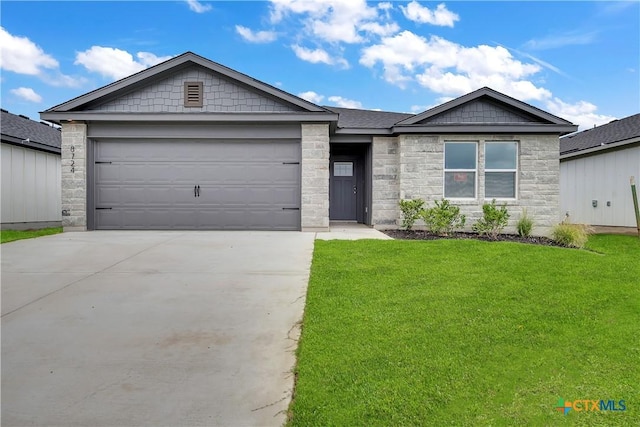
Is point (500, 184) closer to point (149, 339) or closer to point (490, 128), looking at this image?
point (490, 128)

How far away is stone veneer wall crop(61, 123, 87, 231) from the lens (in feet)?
33.8

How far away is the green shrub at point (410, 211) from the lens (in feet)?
34.9

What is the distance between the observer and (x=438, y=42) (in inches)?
635

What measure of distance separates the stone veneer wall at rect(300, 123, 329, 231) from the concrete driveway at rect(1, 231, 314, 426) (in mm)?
4031

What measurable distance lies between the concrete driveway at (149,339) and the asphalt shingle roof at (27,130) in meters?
8.86

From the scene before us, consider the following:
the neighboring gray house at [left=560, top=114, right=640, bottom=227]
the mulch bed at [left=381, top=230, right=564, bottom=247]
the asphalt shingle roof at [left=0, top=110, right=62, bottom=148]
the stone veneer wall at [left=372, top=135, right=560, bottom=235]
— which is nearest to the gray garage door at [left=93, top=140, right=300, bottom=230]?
the mulch bed at [left=381, top=230, right=564, bottom=247]

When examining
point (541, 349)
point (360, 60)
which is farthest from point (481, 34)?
point (541, 349)

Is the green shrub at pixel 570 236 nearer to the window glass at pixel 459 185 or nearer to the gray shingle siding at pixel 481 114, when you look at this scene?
the window glass at pixel 459 185

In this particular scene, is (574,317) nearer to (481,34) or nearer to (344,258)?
(344,258)

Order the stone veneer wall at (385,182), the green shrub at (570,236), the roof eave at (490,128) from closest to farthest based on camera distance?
the green shrub at (570,236)
the roof eave at (490,128)
the stone veneer wall at (385,182)

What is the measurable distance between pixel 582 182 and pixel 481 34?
271 inches

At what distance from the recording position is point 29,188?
13.2 meters

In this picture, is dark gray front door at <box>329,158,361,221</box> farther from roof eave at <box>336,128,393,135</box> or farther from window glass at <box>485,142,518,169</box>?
window glass at <box>485,142,518,169</box>

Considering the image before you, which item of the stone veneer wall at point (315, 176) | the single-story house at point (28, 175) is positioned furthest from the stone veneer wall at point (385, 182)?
the single-story house at point (28, 175)
